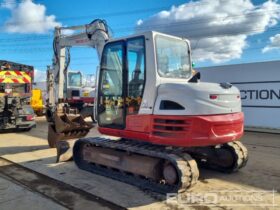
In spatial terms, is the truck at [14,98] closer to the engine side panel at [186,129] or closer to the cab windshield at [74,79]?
the cab windshield at [74,79]

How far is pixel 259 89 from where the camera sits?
13.1 m

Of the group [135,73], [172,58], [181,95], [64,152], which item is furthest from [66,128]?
[181,95]

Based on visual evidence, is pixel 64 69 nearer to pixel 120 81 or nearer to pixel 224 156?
pixel 120 81

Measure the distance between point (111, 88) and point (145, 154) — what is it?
1.45 metres

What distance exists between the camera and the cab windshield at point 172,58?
18.0 feet

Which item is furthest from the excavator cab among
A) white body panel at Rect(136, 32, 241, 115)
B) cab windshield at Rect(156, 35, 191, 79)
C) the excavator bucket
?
the excavator bucket

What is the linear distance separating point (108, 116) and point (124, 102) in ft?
1.82

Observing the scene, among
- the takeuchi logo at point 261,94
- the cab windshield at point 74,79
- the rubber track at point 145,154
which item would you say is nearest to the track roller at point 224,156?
the rubber track at point 145,154

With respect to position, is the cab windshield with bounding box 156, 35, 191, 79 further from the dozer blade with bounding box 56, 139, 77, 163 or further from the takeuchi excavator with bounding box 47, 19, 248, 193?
the dozer blade with bounding box 56, 139, 77, 163

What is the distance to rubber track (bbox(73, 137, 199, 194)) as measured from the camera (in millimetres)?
4879

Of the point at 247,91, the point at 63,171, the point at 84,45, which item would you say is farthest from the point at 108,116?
the point at 247,91

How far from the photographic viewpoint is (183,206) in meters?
4.61

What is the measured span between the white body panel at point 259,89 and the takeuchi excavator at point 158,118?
282 inches

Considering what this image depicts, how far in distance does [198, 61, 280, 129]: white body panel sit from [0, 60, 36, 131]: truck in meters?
8.09
